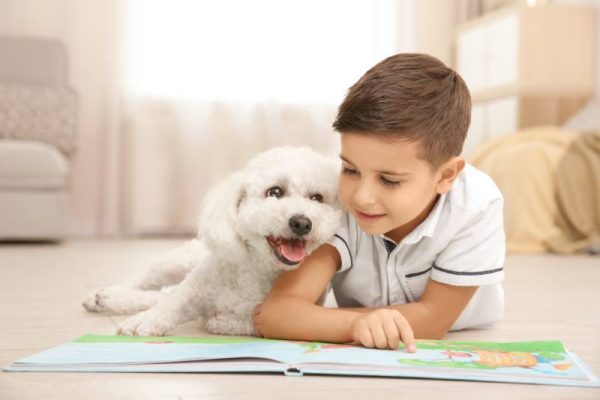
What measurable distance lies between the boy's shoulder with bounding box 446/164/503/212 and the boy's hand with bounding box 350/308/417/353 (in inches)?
10.5

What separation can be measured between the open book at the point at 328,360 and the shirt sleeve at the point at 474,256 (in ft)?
0.44

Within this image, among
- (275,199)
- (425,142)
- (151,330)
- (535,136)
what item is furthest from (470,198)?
(535,136)

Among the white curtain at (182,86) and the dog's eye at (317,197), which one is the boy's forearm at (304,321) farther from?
the white curtain at (182,86)

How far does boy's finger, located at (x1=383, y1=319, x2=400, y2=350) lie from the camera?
1087 millimetres

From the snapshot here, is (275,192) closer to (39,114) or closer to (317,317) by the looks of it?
(317,317)

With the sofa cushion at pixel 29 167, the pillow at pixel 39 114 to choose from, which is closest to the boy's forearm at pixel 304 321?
the sofa cushion at pixel 29 167

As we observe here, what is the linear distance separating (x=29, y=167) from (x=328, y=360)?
9.73ft

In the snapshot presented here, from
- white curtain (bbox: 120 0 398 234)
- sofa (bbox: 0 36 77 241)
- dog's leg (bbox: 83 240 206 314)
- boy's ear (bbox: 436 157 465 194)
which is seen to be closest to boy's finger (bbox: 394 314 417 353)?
boy's ear (bbox: 436 157 465 194)

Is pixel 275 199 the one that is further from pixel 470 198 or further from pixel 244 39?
pixel 244 39

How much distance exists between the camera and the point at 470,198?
50.4 inches

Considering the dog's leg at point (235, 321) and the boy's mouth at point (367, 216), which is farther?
the dog's leg at point (235, 321)

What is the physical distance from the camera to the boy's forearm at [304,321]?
117cm

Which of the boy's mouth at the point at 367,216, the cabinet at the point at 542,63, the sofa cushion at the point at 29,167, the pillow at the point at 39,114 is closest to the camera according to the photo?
the boy's mouth at the point at 367,216

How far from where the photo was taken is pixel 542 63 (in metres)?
4.28
